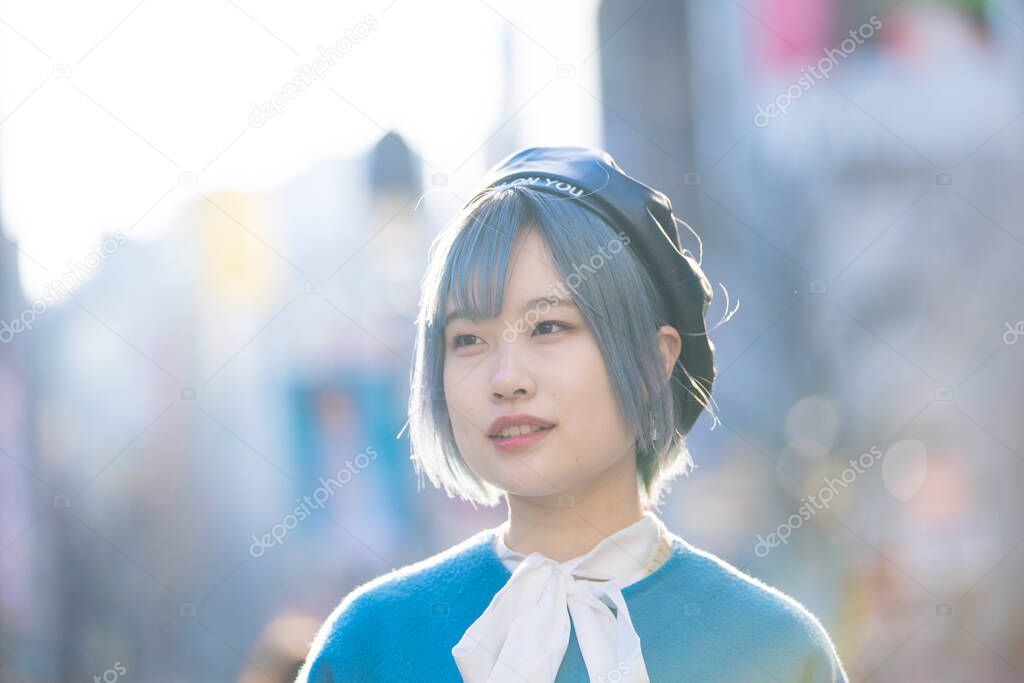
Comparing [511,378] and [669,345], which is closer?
[511,378]

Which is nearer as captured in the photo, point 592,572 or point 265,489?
point 592,572

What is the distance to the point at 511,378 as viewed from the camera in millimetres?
1969

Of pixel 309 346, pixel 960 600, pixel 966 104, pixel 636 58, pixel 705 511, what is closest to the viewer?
pixel 960 600

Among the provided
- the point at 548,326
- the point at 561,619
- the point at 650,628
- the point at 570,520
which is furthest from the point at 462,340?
the point at 650,628

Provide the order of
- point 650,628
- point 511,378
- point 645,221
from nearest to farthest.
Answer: point 511,378
point 650,628
point 645,221

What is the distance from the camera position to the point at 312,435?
330 inches

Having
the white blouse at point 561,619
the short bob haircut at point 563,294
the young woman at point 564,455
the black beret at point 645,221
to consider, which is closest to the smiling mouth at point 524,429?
the young woman at point 564,455

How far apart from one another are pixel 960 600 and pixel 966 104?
4.37m

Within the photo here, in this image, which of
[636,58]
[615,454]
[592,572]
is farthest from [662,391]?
[636,58]

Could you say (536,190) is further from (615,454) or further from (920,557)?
(920,557)

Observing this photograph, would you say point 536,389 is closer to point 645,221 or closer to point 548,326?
point 548,326

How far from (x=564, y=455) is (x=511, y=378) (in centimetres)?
19

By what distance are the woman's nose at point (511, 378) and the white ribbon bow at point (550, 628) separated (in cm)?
36

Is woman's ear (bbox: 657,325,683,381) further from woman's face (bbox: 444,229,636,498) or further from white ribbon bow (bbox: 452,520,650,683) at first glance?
white ribbon bow (bbox: 452,520,650,683)
